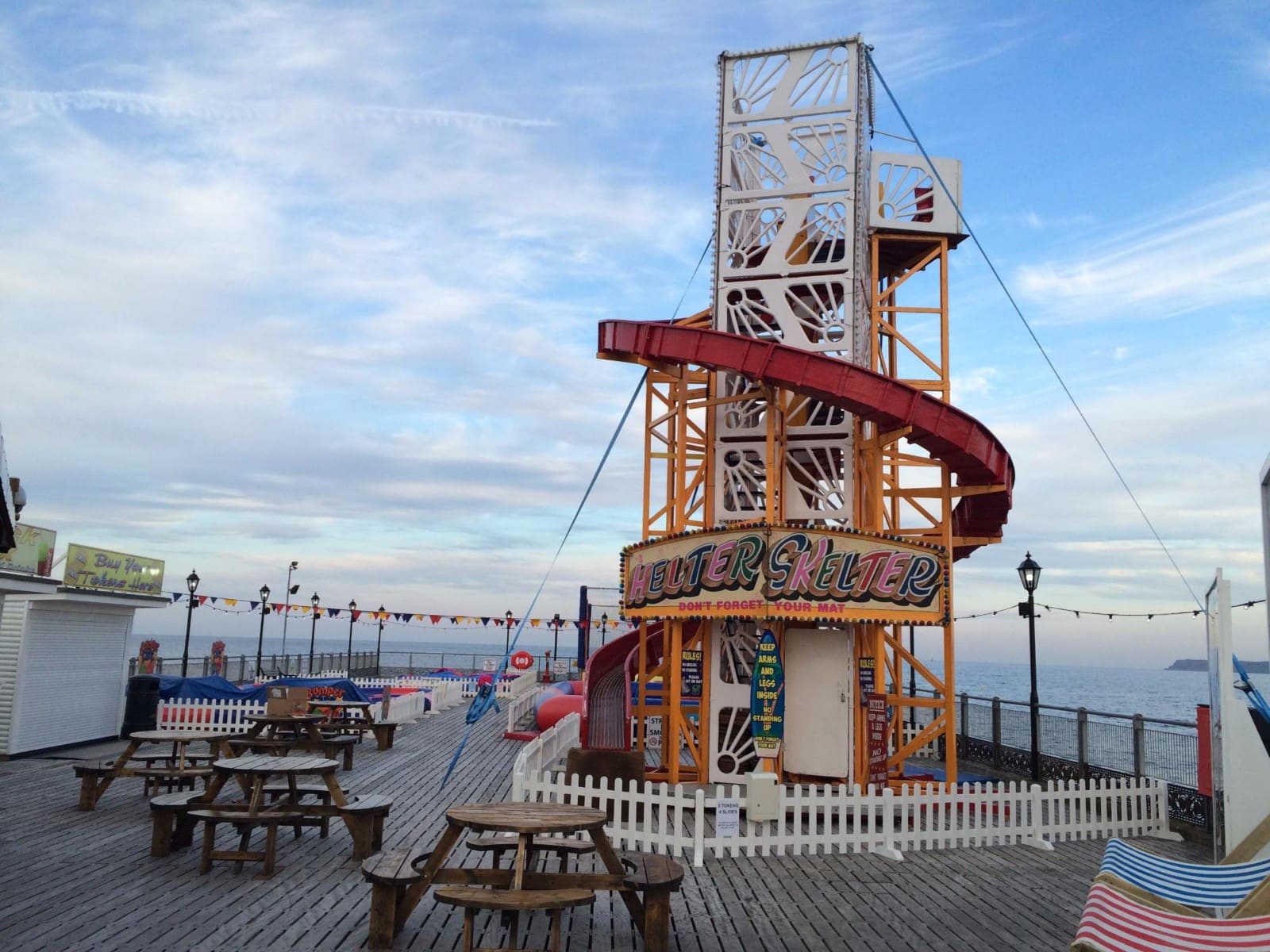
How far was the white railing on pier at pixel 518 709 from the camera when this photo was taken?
79.1ft

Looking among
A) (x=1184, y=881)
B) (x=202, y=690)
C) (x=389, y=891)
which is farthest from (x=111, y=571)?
(x=1184, y=881)

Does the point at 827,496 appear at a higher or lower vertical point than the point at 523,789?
higher

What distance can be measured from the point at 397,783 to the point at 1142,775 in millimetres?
12411

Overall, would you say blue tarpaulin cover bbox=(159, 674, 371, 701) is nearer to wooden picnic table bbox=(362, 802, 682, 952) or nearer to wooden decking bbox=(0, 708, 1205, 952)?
wooden decking bbox=(0, 708, 1205, 952)

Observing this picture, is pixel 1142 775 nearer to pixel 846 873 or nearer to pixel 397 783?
pixel 846 873

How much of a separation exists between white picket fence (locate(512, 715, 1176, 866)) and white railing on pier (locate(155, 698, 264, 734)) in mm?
10885

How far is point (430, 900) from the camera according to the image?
30.6 feet

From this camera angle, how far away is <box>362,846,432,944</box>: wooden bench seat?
7.77 meters

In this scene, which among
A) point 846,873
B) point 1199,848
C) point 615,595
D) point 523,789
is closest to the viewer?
point 846,873

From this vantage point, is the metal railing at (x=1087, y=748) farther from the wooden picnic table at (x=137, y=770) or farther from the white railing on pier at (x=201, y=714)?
the white railing on pier at (x=201, y=714)

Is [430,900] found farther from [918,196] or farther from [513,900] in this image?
[918,196]

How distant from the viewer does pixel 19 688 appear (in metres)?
18.3

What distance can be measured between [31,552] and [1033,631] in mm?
19001

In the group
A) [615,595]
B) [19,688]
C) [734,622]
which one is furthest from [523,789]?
[615,595]
